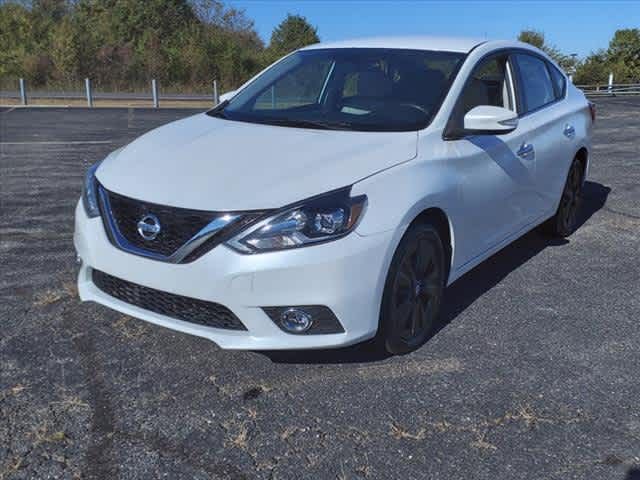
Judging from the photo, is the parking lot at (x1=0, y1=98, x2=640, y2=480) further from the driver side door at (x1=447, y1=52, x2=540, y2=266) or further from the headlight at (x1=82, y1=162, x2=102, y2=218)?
the headlight at (x1=82, y1=162, x2=102, y2=218)

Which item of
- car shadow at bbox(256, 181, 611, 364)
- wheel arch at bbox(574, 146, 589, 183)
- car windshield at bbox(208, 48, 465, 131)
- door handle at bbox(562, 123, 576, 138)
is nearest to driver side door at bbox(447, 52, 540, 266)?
car windshield at bbox(208, 48, 465, 131)

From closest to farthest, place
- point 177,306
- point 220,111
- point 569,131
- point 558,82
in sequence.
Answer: point 177,306, point 220,111, point 569,131, point 558,82

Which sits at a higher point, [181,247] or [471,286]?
[181,247]

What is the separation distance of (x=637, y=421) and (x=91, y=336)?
276cm

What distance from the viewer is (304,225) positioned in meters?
2.85

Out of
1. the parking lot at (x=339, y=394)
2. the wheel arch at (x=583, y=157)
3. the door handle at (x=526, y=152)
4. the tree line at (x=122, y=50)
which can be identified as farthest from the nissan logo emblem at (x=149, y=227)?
the tree line at (x=122, y=50)

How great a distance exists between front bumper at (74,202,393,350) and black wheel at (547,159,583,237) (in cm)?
299

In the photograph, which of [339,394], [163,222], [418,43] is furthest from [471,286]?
[163,222]

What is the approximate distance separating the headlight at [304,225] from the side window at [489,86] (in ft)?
4.20

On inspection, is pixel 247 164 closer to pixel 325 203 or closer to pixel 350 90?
pixel 325 203

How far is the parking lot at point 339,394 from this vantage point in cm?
260

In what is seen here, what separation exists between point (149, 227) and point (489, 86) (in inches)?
98.1

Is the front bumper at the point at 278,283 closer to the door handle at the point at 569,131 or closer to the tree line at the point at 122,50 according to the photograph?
the door handle at the point at 569,131

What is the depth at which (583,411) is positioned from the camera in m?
2.98
